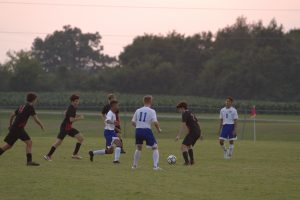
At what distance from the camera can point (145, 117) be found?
53.6ft

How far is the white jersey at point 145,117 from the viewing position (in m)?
16.3

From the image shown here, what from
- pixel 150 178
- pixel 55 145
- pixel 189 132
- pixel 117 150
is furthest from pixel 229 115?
pixel 150 178

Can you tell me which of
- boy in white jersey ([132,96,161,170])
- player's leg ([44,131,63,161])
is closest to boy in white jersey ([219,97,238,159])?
player's leg ([44,131,63,161])

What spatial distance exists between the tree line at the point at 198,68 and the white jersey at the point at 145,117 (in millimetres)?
62804

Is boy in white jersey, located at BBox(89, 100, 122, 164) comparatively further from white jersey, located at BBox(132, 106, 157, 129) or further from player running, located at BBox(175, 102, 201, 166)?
white jersey, located at BBox(132, 106, 157, 129)

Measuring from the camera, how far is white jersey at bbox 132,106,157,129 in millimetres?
16266

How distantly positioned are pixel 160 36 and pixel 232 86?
2167 centimetres

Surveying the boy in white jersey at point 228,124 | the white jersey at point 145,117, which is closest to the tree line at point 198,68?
the boy in white jersey at point 228,124

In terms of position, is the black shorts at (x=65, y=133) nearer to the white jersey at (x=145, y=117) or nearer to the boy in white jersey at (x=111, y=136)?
the boy in white jersey at (x=111, y=136)

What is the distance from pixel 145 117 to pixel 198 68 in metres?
81.6

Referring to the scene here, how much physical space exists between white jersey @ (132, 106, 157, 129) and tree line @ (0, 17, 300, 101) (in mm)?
62804

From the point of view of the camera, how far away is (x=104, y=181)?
13.7 meters

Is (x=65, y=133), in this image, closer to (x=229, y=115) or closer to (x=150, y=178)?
(x=150, y=178)

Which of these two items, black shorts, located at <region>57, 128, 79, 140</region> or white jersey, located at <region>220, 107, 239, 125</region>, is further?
white jersey, located at <region>220, 107, 239, 125</region>
